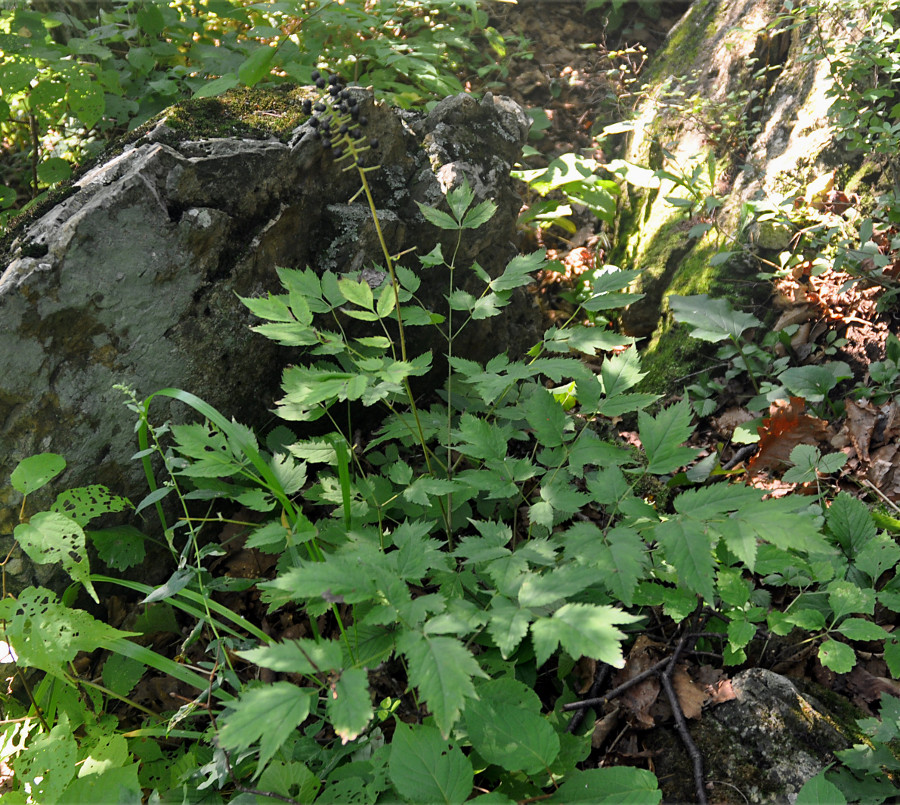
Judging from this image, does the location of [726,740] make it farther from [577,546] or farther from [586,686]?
[577,546]

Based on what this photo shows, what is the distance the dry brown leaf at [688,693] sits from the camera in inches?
72.9

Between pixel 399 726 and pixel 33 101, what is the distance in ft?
10.6

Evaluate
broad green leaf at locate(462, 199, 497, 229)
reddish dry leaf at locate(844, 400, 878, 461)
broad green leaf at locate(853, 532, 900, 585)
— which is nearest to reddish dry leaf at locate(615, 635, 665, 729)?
broad green leaf at locate(853, 532, 900, 585)

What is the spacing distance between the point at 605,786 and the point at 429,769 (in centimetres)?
42

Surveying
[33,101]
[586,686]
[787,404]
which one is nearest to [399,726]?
[586,686]

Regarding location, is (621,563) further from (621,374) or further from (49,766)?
(49,766)

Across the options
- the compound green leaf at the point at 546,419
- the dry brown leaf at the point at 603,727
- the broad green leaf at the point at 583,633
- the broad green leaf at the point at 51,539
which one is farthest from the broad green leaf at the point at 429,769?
the broad green leaf at the point at 51,539

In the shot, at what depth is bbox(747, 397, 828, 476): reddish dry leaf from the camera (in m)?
2.54

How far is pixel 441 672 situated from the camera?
125 centimetres

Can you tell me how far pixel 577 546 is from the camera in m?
1.55

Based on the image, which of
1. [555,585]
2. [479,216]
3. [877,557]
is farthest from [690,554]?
[479,216]

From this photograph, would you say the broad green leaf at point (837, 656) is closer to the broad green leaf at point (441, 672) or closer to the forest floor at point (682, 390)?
the forest floor at point (682, 390)

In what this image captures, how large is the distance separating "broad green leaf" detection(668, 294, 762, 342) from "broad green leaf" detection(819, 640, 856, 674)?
4.61 ft

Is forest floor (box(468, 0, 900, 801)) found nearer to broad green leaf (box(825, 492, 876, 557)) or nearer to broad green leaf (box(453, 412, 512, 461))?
broad green leaf (box(825, 492, 876, 557))
